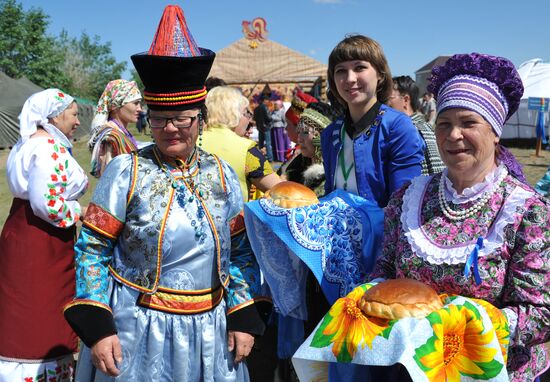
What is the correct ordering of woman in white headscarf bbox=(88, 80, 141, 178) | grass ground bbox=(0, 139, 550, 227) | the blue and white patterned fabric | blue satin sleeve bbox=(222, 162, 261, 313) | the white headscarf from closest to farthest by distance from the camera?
blue satin sleeve bbox=(222, 162, 261, 313) → the blue and white patterned fabric → the white headscarf → woman in white headscarf bbox=(88, 80, 141, 178) → grass ground bbox=(0, 139, 550, 227)

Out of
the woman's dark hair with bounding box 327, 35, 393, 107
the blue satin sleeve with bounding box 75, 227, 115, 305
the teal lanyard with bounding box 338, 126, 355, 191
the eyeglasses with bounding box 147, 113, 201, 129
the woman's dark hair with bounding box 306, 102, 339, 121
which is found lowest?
the blue satin sleeve with bounding box 75, 227, 115, 305

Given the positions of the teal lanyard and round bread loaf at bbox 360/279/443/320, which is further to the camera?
the teal lanyard

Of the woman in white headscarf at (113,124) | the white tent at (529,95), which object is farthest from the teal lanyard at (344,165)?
the white tent at (529,95)

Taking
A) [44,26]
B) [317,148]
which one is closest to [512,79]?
[317,148]

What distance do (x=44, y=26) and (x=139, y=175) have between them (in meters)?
49.4

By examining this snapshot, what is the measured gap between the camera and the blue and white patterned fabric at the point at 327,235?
87.3 inches

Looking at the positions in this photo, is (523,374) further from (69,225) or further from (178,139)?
(69,225)

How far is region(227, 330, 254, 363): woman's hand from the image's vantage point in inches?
80.5

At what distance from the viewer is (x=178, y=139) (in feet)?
6.40

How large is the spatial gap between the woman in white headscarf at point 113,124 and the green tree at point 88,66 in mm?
58442

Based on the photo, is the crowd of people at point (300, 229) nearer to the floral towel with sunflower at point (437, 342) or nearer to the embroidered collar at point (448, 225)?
the embroidered collar at point (448, 225)

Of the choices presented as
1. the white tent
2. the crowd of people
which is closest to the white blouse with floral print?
the crowd of people

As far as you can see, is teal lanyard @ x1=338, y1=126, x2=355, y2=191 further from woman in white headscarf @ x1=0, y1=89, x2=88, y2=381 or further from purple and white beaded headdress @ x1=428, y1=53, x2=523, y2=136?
woman in white headscarf @ x1=0, y1=89, x2=88, y2=381

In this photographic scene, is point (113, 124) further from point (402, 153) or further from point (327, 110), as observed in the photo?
point (402, 153)
